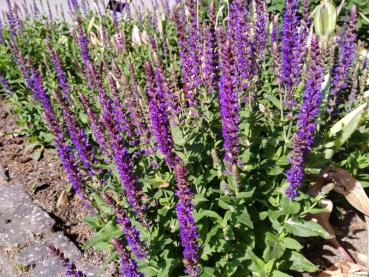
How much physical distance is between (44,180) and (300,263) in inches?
145

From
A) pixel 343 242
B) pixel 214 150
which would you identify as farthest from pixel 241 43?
pixel 343 242

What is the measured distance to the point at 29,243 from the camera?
172 inches

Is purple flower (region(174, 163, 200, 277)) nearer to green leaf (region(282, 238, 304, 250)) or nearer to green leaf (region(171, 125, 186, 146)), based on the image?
green leaf (region(171, 125, 186, 146))

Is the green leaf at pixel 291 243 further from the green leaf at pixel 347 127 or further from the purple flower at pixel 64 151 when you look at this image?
the purple flower at pixel 64 151

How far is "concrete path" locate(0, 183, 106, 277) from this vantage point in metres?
4.07

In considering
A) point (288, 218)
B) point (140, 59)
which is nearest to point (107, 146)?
point (288, 218)

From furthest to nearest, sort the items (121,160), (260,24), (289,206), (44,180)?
(44,180)
(260,24)
(289,206)
(121,160)

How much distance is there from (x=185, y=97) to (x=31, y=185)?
9.83 ft

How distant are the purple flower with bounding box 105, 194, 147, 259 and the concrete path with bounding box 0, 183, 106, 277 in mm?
1352

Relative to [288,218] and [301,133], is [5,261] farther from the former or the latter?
[301,133]

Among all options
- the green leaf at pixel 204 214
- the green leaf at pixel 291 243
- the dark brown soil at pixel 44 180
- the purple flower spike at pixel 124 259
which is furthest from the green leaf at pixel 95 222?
Answer: the green leaf at pixel 291 243

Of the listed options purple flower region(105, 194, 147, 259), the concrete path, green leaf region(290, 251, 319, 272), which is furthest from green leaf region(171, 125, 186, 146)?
the concrete path

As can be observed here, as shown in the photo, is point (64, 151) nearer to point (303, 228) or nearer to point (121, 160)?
point (121, 160)

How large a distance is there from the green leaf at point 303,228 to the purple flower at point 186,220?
3.54ft
